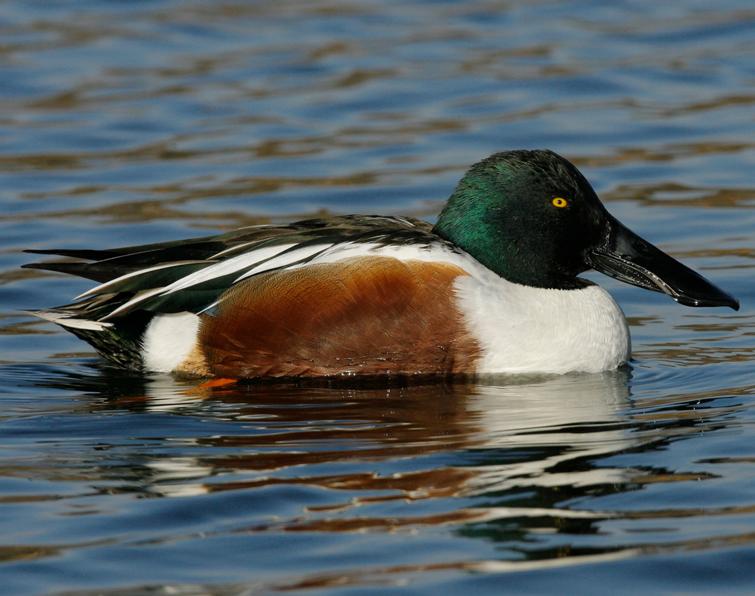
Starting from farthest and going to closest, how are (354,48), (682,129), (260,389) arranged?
(354,48), (682,129), (260,389)

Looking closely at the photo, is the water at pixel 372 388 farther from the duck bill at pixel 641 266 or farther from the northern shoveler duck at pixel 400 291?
the duck bill at pixel 641 266

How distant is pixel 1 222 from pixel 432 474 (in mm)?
5065

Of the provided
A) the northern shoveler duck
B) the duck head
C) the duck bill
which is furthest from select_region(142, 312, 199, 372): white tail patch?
the duck bill

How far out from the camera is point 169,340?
709cm

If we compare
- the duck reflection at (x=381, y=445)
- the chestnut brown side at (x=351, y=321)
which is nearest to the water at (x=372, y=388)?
the duck reflection at (x=381, y=445)

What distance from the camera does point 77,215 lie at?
9.77 m

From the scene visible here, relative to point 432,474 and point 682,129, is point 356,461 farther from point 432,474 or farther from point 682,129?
point 682,129

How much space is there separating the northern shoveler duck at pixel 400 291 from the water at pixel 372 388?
0.17 metres

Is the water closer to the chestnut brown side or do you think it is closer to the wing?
the chestnut brown side

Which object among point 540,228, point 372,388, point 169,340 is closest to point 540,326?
point 540,228

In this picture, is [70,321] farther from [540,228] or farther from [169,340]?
[540,228]

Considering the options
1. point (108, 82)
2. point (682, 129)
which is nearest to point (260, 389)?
point (682, 129)

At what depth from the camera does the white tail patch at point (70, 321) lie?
7141mm

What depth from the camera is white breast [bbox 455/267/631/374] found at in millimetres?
6762
